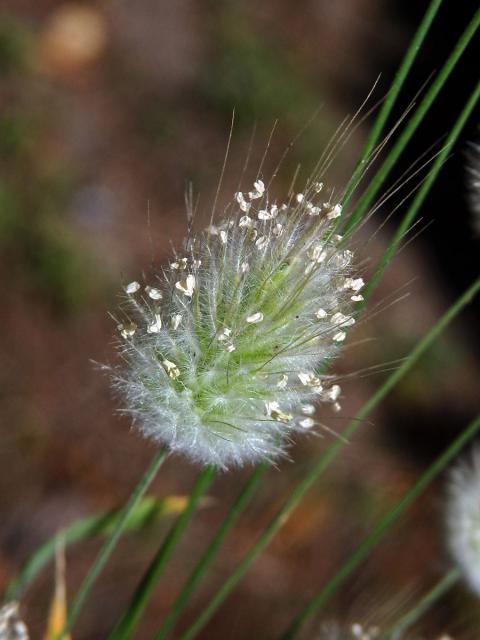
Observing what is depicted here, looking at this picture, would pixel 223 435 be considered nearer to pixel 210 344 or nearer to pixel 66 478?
pixel 210 344

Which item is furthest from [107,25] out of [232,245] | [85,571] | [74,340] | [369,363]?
[232,245]

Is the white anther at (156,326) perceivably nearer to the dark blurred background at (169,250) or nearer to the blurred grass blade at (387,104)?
the blurred grass blade at (387,104)

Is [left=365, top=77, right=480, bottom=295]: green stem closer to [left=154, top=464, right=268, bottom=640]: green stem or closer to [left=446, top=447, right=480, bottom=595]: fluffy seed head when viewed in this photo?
[left=154, top=464, right=268, bottom=640]: green stem

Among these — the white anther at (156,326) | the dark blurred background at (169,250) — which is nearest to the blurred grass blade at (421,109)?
the white anther at (156,326)

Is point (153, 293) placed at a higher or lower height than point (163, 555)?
higher

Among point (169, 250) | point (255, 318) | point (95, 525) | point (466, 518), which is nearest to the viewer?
point (255, 318)

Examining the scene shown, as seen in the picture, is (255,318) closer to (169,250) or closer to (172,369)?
(172,369)

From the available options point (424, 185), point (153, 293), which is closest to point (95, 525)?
point (153, 293)

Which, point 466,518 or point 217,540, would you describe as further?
point 466,518
